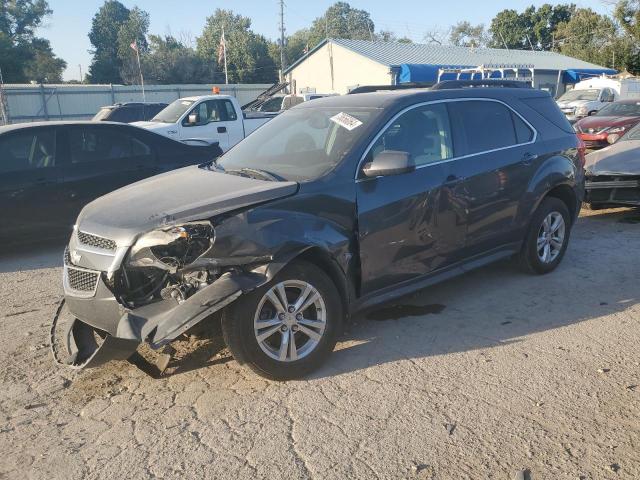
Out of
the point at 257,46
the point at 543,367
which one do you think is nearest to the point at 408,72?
the point at 543,367

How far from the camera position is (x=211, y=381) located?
377 centimetres

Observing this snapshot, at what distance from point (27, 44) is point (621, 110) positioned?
64.0m

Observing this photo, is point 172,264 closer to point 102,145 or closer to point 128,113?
point 102,145

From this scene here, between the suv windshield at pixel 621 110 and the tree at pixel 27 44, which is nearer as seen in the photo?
the suv windshield at pixel 621 110

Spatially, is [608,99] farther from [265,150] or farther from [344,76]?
[265,150]

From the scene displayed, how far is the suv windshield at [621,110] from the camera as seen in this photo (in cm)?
1580

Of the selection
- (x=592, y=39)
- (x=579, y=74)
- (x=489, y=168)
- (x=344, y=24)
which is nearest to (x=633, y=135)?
(x=489, y=168)

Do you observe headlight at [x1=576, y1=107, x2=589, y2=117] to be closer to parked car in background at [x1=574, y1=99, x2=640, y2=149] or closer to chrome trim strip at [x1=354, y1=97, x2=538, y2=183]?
parked car in background at [x1=574, y1=99, x2=640, y2=149]

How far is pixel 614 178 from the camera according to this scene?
770 centimetres

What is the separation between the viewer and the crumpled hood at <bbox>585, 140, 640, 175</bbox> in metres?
7.67

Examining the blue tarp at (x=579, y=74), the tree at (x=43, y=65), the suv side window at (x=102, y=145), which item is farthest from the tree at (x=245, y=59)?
the suv side window at (x=102, y=145)

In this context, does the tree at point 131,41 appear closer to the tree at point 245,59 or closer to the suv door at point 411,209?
the tree at point 245,59

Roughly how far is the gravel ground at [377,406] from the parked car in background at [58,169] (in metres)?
2.22

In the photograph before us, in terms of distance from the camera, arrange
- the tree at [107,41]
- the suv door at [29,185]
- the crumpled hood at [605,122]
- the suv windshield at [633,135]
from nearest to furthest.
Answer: the suv door at [29,185] → the suv windshield at [633,135] → the crumpled hood at [605,122] → the tree at [107,41]
